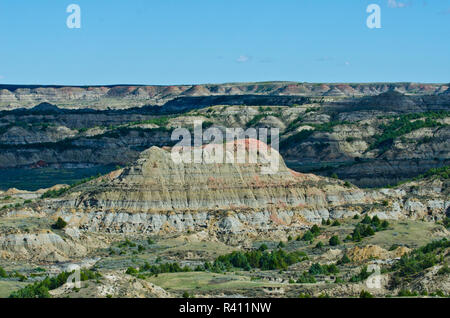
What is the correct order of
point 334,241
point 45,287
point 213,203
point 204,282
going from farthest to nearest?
1. point 213,203
2. point 334,241
3. point 204,282
4. point 45,287

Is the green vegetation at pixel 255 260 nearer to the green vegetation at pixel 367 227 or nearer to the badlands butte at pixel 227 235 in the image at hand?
the badlands butte at pixel 227 235

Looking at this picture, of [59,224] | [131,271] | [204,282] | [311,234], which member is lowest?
[204,282]

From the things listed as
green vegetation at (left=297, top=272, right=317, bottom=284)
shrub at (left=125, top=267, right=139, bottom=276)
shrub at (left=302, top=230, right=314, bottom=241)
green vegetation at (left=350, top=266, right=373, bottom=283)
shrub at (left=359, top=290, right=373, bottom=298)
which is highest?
shrub at (left=302, top=230, right=314, bottom=241)

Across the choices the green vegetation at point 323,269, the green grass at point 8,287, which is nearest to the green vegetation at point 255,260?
the green vegetation at point 323,269

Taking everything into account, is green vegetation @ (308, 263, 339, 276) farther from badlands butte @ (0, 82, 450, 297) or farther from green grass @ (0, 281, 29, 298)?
green grass @ (0, 281, 29, 298)

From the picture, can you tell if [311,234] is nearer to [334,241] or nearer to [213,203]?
[334,241]

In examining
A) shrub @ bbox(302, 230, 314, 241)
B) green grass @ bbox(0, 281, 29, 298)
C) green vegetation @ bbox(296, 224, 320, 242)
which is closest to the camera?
green grass @ bbox(0, 281, 29, 298)

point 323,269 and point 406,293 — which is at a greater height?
point 406,293

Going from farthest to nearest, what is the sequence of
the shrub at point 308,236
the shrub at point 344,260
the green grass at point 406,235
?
1. the shrub at point 308,236
2. the green grass at point 406,235
3. the shrub at point 344,260

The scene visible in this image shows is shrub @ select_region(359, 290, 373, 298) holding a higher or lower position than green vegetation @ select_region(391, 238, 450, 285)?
lower

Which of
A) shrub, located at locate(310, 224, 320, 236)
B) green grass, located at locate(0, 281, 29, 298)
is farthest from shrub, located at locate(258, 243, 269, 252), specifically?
green grass, located at locate(0, 281, 29, 298)

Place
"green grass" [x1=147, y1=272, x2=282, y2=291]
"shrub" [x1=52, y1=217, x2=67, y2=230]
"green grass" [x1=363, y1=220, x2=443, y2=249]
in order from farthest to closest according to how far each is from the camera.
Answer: "shrub" [x1=52, y1=217, x2=67, y2=230], "green grass" [x1=363, y1=220, x2=443, y2=249], "green grass" [x1=147, y1=272, x2=282, y2=291]

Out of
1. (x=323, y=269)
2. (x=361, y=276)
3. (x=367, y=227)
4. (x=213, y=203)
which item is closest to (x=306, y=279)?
(x=361, y=276)

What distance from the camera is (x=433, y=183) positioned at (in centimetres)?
14975
